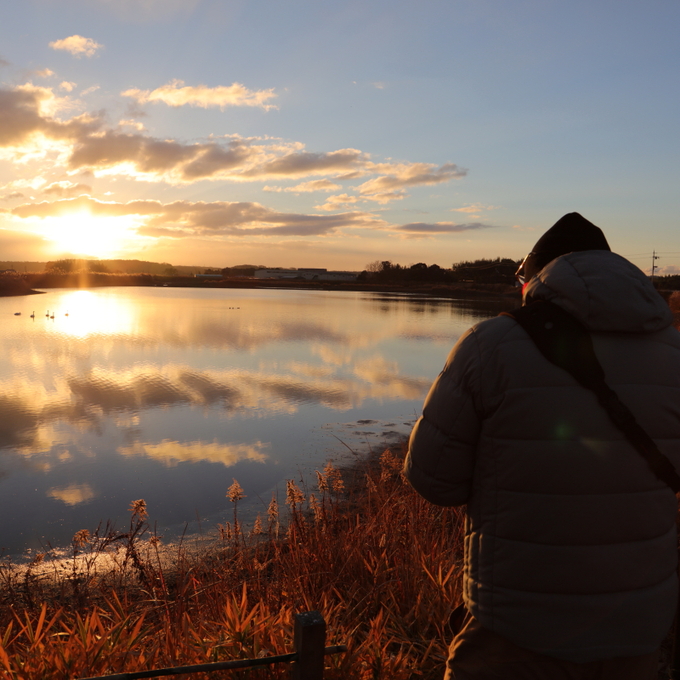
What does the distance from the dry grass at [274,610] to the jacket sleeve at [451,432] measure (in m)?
1.44

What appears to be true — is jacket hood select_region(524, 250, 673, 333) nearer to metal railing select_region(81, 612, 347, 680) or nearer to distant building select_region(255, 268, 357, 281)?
metal railing select_region(81, 612, 347, 680)

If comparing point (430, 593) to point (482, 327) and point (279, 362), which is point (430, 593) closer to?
point (482, 327)

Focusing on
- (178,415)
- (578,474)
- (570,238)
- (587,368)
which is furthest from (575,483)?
(178,415)

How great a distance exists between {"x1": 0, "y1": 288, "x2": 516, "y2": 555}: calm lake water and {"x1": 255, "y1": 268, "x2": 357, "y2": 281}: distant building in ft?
387

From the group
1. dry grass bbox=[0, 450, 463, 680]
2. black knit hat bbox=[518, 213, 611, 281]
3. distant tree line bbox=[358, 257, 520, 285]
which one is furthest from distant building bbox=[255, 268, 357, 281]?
black knit hat bbox=[518, 213, 611, 281]

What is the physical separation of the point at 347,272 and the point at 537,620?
149 metres

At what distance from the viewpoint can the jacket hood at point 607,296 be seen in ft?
5.14

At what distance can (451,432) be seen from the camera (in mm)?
1725

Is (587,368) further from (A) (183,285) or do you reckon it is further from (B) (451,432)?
(A) (183,285)

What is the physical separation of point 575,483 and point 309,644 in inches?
46.1

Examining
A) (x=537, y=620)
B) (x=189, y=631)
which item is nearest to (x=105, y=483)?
(x=189, y=631)

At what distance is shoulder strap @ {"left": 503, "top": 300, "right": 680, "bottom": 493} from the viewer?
5.13ft

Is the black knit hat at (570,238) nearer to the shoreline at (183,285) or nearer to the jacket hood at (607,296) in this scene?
the jacket hood at (607,296)

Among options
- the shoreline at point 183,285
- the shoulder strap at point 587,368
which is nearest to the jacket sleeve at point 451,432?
the shoulder strap at point 587,368
